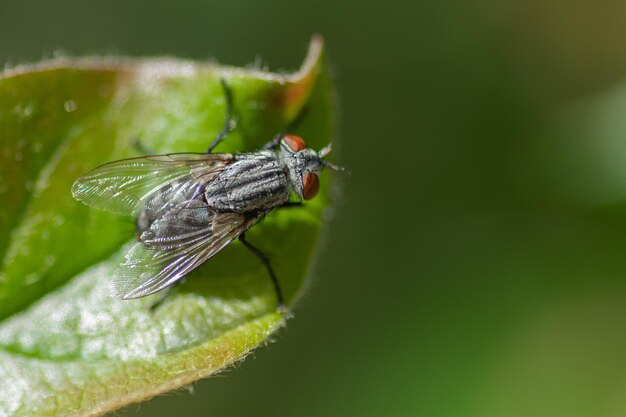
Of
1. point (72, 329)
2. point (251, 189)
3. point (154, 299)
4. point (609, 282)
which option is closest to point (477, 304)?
point (609, 282)

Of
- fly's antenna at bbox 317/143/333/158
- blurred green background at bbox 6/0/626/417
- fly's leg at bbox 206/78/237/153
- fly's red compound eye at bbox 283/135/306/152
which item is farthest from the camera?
blurred green background at bbox 6/0/626/417

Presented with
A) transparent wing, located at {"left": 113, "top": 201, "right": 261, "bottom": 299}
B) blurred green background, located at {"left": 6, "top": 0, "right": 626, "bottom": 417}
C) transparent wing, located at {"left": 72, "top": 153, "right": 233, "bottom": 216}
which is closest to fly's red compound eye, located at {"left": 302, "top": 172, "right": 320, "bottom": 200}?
transparent wing, located at {"left": 113, "top": 201, "right": 261, "bottom": 299}

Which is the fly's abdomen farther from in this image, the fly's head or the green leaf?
the green leaf

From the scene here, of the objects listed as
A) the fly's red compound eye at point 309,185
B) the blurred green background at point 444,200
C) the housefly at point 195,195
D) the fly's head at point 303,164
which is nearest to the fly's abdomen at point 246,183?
the housefly at point 195,195

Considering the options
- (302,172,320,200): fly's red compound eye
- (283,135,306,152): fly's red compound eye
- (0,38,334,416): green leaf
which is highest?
(283,135,306,152): fly's red compound eye

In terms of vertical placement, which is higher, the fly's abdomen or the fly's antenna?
the fly's antenna

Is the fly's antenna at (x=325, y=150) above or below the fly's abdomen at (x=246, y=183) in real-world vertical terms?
above

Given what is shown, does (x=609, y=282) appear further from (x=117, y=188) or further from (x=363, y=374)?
(x=117, y=188)

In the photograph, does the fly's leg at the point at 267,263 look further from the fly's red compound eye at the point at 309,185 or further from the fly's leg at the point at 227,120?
the fly's leg at the point at 227,120
